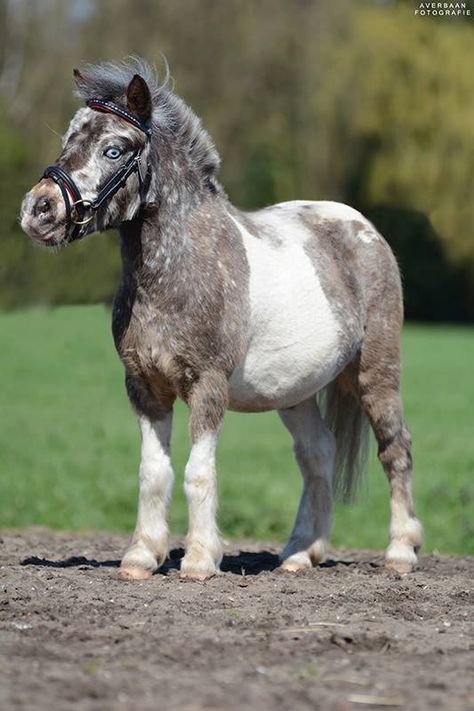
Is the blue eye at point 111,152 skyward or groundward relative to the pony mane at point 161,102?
groundward

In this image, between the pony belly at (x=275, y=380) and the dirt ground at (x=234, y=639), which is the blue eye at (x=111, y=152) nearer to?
the pony belly at (x=275, y=380)

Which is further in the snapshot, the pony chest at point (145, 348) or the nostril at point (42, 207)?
the pony chest at point (145, 348)

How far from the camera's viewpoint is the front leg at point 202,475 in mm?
6246

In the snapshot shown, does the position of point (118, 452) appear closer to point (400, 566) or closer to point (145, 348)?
point (400, 566)

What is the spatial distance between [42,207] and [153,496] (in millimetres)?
1721

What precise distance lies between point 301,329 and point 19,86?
1115 inches

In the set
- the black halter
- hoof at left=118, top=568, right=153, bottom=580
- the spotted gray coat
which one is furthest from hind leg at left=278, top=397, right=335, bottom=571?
the black halter

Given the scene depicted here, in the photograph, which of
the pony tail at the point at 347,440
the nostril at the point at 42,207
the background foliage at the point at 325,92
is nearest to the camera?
the nostril at the point at 42,207

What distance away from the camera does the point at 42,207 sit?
19.2 feet

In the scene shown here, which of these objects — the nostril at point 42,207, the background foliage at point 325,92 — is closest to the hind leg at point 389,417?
the nostril at point 42,207

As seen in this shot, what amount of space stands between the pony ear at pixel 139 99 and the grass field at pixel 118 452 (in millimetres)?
3451

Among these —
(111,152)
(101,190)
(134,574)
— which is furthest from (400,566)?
(111,152)

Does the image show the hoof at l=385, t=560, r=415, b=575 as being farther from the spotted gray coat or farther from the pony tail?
the pony tail

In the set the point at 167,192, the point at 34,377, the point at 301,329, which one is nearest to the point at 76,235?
the point at 167,192
